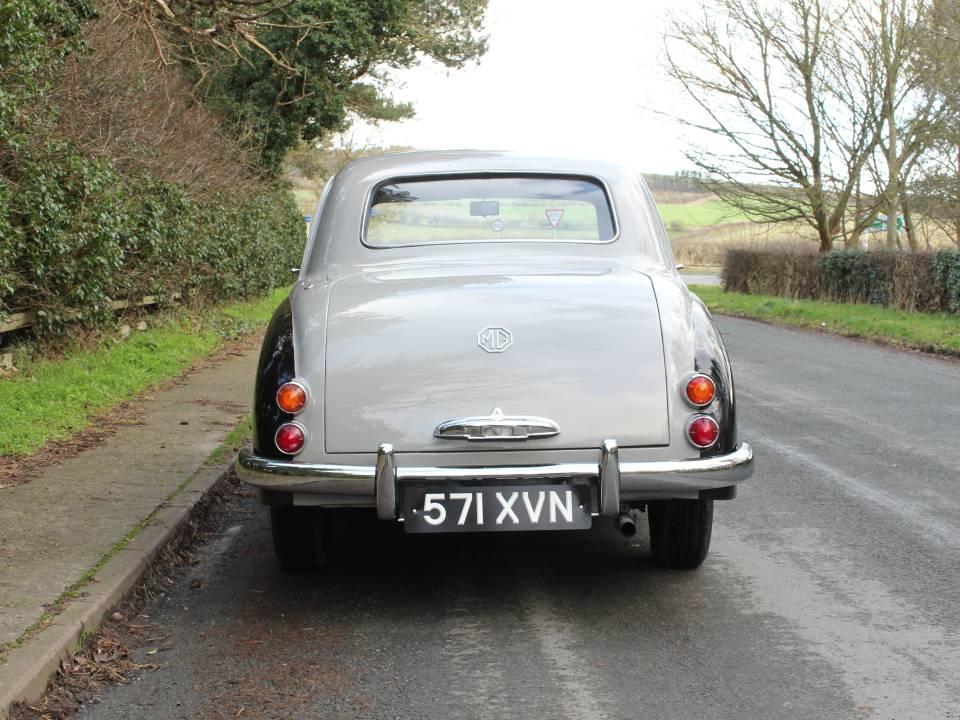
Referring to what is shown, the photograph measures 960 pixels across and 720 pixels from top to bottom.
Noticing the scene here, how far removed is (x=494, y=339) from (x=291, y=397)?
31.4 inches

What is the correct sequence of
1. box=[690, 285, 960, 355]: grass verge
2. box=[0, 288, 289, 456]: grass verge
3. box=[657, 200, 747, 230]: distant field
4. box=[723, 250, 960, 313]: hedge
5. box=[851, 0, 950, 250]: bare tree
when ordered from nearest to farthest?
box=[0, 288, 289, 456]: grass verge → box=[690, 285, 960, 355]: grass verge → box=[723, 250, 960, 313]: hedge → box=[851, 0, 950, 250]: bare tree → box=[657, 200, 747, 230]: distant field

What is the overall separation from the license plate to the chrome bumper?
5cm

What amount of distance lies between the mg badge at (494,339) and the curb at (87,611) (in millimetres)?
1744

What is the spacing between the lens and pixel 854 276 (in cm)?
2433

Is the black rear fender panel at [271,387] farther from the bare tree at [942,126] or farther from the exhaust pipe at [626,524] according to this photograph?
the bare tree at [942,126]

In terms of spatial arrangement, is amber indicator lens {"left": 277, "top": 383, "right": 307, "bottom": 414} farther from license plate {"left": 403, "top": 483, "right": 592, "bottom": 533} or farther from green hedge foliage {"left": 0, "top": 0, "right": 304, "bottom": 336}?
green hedge foliage {"left": 0, "top": 0, "right": 304, "bottom": 336}

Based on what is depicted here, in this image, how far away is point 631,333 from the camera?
446 centimetres

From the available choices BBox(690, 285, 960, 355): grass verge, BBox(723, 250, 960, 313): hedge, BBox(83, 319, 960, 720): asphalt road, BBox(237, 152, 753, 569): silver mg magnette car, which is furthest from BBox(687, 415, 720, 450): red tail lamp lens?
BBox(723, 250, 960, 313): hedge

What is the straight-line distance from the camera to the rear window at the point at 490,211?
5527mm

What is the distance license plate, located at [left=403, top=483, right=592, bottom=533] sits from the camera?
429cm

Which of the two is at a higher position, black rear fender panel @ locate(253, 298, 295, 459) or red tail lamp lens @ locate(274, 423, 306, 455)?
black rear fender panel @ locate(253, 298, 295, 459)

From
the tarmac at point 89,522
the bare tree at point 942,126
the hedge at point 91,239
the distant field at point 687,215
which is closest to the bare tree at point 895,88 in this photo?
the bare tree at point 942,126

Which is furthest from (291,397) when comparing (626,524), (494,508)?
(626,524)

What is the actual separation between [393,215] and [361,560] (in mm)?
1643
